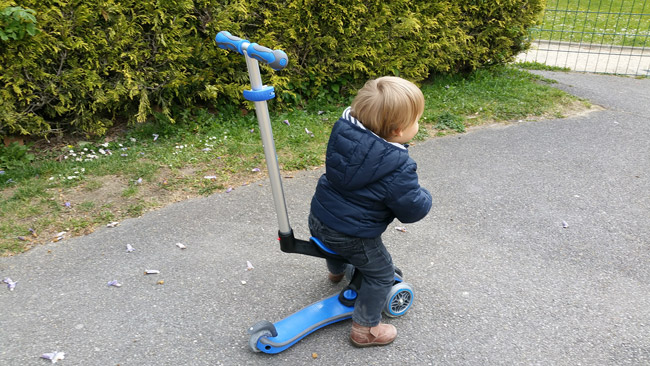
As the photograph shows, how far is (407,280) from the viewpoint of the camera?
Answer: 299 centimetres

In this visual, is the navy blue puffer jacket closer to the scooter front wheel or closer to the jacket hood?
the jacket hood

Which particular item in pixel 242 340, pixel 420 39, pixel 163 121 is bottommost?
pixel 242 340

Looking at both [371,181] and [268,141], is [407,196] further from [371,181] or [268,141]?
[268,141]

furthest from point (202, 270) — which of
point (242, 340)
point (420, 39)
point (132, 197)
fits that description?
point (420, 39)

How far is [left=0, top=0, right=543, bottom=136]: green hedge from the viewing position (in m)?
4.09

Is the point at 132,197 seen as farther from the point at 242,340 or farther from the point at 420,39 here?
the point at 420,39

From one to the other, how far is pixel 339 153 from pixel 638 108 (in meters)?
5.38

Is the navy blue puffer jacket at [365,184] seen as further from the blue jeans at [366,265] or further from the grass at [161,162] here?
the grass at [161,162]

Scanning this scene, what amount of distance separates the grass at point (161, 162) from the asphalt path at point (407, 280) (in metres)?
0.21

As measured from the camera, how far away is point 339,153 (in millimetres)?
2172

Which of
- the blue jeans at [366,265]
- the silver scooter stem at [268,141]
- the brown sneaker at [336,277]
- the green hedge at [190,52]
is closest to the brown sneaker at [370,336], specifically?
the blue jeans at [366,265]

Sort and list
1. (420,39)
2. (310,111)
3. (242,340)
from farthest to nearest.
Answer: (420,39), (310,111), (242,340)

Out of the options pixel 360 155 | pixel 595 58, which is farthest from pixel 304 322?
pixel 595 58

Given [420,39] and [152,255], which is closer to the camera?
[152,255]
